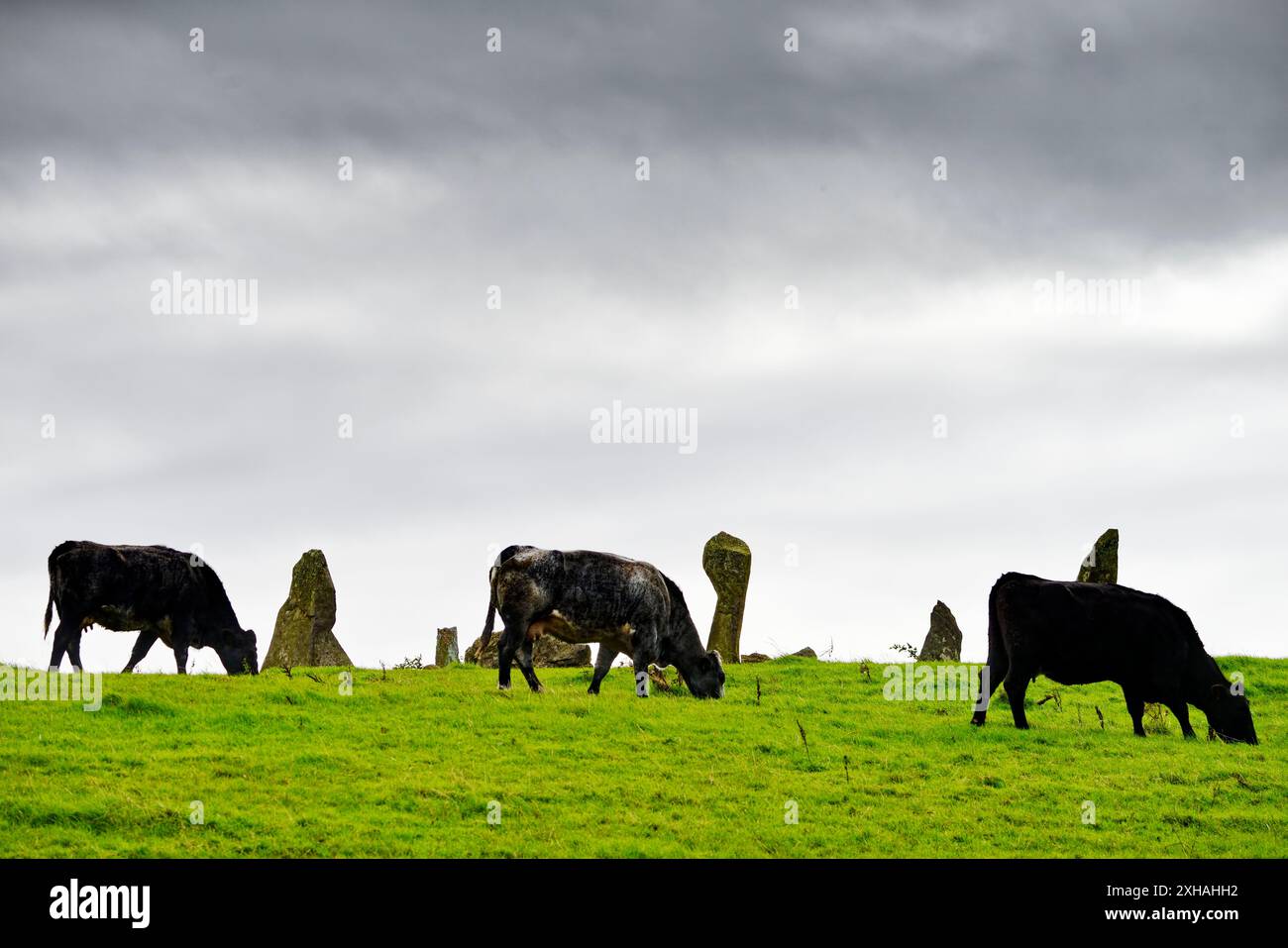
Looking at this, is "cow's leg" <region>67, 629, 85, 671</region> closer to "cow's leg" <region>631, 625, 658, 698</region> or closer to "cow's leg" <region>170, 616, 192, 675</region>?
"cow's leg" <region>170, 616, 192, 675</region>

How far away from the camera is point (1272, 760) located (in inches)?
864

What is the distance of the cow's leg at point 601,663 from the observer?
84.4 feet

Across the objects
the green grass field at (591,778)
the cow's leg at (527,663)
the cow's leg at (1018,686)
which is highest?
the cow's leg at (527,663)

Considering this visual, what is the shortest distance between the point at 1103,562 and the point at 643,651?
604 inches

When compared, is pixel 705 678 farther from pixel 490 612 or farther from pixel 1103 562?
pixel 1103 562

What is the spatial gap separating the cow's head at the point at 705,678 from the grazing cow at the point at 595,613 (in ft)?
0.07

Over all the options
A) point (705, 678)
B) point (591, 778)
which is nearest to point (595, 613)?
point (705, 678)

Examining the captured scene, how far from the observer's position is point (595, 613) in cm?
2597

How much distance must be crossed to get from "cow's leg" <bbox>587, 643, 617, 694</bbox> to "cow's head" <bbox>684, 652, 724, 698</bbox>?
64.9 inches

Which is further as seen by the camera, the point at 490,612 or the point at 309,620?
the point at 309,620

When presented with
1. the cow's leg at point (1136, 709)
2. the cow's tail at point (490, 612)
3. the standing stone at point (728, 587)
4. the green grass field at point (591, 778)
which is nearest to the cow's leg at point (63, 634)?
the green grass field at point (591, 778)

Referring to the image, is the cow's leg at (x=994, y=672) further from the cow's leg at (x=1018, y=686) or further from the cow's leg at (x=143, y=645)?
the cow's leg at (x=143, y=645)
